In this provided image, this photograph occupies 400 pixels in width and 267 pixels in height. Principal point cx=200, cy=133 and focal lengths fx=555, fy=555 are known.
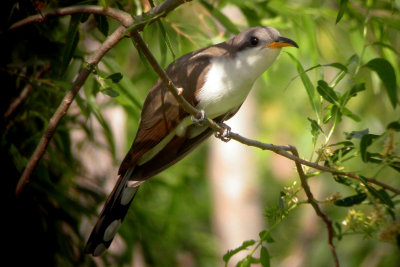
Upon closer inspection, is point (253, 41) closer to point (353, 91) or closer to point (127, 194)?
point (353, 91)

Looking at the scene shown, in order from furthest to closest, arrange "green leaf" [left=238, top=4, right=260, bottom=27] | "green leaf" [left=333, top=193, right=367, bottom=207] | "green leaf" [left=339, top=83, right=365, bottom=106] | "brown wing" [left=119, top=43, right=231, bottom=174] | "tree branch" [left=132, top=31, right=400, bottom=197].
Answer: "green leaf" [left=238, top=4, right=260, bottom=27], "brown wing" [left=119, top=43, right=231, bottom=174], "green leaf" [left=333, top=193, right=367, bottom=207], "green leaf" [left=339, top=83, right=365, bottom=106], "tree branch" [left=132, top=31, right=400, bottom=197]

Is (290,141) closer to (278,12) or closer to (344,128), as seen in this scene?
(344,128)

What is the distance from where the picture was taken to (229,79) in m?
2.07

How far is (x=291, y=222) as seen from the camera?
5758mm

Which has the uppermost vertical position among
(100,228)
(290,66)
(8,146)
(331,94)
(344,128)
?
(290,66)

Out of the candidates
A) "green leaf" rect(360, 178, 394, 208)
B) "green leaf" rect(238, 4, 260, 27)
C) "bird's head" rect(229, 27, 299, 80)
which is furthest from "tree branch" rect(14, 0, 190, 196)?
"green leaf" rect(238, 4, 260, 27)

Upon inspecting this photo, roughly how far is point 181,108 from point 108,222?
0.52 metres

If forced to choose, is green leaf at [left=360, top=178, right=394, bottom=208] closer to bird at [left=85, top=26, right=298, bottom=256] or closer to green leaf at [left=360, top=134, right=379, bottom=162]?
green leaf at [left=360, top=134, right=379, bottom=162]

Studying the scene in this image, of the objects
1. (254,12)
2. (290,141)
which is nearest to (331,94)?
(254,12)

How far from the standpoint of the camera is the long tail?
210 centimetres

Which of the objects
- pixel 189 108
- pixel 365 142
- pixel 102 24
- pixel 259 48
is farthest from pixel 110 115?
pixel 365 142

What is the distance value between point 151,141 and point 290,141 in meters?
3.91

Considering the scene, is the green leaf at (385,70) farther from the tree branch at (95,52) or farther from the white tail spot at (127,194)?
the white tail spot at (127,194)

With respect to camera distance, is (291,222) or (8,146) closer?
(8,146)
